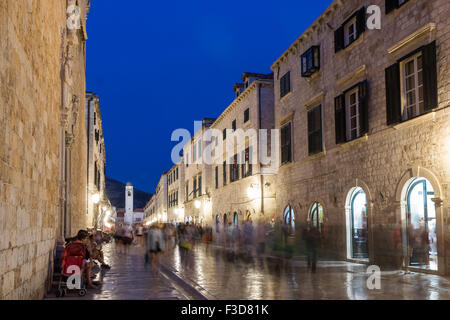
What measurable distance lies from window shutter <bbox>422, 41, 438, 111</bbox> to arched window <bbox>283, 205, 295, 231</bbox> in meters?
10.6

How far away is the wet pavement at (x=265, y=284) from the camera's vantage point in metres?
10.0

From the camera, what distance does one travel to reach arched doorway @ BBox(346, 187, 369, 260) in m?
16.7

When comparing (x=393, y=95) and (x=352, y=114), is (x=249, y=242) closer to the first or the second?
(x=352, y=114)

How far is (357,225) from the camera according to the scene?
17266mm

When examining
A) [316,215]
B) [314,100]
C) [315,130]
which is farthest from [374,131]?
[316,215]

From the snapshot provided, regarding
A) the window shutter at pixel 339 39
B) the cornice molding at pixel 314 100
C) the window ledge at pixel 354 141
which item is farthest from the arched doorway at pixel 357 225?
the window shutter at pixel 339 39

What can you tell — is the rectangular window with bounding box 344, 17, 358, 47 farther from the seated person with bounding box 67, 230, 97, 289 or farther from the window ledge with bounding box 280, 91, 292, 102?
the seated person with bounding box 67, 230, 97, 289

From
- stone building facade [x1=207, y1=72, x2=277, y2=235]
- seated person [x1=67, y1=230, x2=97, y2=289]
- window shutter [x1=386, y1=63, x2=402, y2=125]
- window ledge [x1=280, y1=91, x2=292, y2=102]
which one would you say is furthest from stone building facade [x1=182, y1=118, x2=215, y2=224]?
seated person [x1=67, y1=230, x2=97, y2=289]

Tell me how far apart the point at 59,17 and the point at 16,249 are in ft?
22.5

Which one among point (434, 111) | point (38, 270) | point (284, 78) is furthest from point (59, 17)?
point (284, 78)

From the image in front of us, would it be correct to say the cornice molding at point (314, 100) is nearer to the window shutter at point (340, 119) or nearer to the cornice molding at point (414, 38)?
the window shutter at point (340, 119)

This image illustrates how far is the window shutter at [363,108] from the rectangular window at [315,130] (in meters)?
3.55

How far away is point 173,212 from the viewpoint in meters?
66.2
